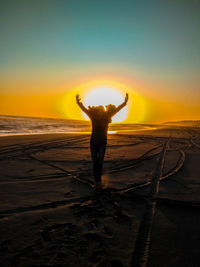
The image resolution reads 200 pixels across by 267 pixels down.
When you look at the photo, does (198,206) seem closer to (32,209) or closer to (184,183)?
(184,183)

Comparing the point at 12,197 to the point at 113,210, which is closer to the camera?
the point at 113,210

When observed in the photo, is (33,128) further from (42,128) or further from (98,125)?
(98,125)

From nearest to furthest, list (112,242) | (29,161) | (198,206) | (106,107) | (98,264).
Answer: (98,264) < (112,242) < (198,206) < (106,107) < (29,161)

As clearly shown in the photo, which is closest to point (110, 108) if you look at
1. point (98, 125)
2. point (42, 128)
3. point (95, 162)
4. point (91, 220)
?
point (98, 125)

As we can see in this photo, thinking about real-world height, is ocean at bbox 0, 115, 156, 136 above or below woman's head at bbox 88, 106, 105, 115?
below

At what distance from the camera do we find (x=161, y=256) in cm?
216

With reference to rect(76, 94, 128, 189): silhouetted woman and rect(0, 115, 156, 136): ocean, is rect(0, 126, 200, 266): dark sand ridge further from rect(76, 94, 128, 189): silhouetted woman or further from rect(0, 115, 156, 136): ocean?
rect(0, 115, 156, 136): ocean

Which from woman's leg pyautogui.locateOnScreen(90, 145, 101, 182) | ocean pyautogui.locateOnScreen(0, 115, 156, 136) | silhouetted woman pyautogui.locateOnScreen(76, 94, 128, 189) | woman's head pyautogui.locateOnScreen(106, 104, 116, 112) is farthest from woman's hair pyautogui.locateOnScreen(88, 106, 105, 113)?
ocean pyautogui.locateOnScreen(0, 115, 156, 136)

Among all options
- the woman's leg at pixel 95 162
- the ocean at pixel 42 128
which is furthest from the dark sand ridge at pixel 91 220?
the ocean at pixel 42 128

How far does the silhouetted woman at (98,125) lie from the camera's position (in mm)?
4152

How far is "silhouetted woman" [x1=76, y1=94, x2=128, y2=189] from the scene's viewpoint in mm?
4152

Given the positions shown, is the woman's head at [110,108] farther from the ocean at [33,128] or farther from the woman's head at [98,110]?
the ocean at [33,128]

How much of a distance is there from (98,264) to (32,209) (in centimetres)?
176

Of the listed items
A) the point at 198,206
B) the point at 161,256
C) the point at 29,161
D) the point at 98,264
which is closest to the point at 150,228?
the point at 161,256
